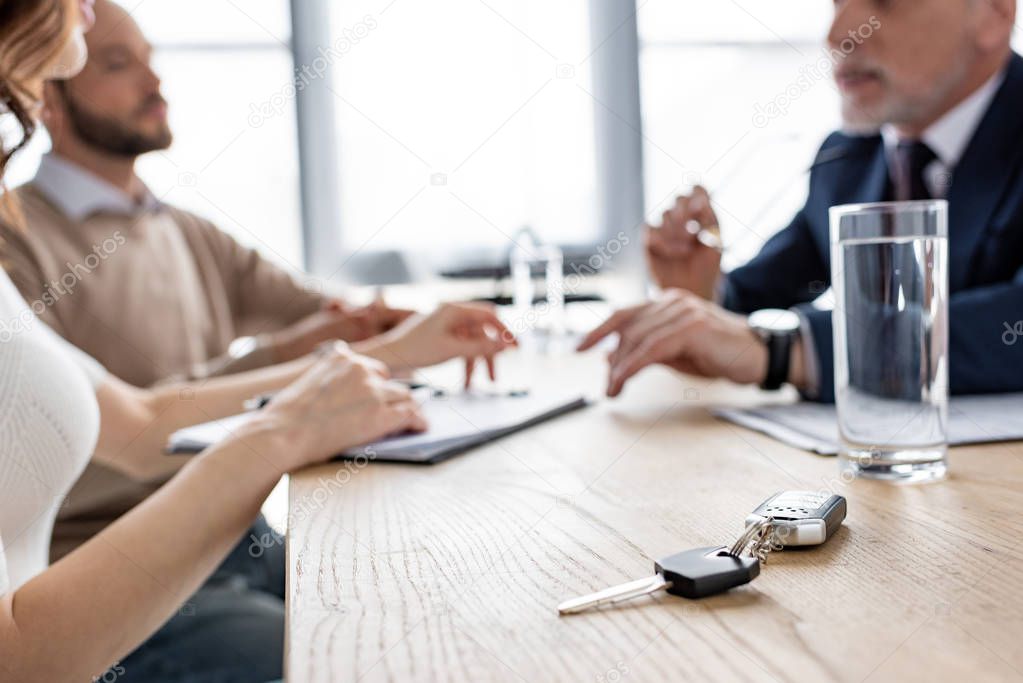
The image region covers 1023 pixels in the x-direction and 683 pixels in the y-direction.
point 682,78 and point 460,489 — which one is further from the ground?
point 682,78

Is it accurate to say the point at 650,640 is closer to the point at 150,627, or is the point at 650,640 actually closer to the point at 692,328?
the point at 150,627

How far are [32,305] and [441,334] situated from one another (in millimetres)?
812

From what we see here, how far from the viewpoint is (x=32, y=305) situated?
5.61 feet

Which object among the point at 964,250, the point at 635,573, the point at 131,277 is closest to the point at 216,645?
the point at 635,573

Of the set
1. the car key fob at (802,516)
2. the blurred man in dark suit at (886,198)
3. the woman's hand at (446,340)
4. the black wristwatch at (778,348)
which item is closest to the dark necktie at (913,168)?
the blurred man in dark suit at (886,198)

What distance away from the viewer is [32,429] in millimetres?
774

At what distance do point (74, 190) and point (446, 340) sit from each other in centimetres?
97

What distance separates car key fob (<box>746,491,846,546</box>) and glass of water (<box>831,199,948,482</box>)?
0.46 feet

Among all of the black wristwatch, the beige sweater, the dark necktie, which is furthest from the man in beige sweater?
the dark necktie

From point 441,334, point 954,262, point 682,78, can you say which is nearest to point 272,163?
point 682,78

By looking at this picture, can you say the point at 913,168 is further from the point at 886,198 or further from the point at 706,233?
the point at 706,233

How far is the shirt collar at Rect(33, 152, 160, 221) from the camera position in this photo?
6.17 feet

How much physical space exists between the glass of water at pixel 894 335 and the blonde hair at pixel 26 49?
830 millimetres

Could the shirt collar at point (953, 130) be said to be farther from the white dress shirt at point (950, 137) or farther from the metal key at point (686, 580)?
the metal key at point (686, 580)
